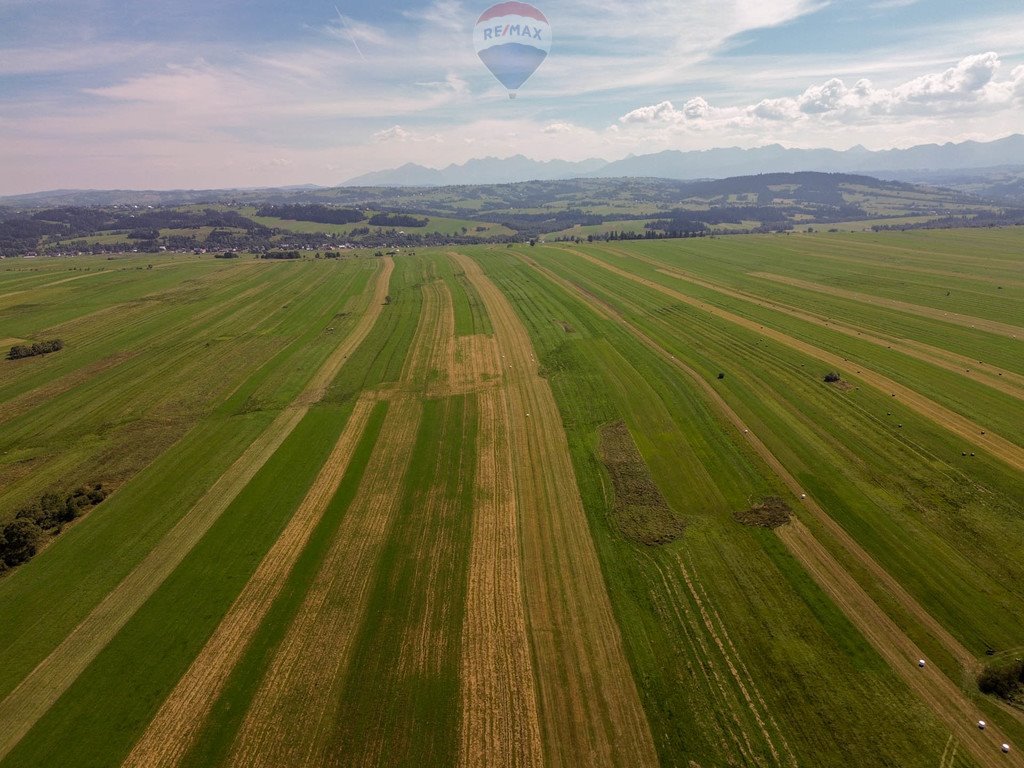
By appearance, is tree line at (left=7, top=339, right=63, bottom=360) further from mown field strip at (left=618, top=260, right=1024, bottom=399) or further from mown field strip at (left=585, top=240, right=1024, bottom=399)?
mown field strip at (left=618, top=260, right=1024, bottom=399)

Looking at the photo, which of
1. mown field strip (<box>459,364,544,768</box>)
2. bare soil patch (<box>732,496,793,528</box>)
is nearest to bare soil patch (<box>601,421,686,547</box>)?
bare soil patch (<box>732,496,793,528</box>)

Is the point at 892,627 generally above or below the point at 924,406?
below

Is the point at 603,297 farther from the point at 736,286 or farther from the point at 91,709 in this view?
the point at 91,709

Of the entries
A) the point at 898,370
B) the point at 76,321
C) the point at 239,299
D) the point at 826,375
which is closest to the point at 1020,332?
the point at 898,370

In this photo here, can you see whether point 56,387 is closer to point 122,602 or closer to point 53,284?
point 122,602

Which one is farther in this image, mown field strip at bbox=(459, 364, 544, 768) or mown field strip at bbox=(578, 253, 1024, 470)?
mown field strip at bbox=(578, 253, 1024, 470)

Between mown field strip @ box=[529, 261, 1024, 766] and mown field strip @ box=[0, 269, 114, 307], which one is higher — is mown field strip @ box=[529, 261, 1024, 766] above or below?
below

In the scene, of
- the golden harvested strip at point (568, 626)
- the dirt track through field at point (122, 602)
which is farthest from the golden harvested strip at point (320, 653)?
the dirt track through field at point (122, 602)

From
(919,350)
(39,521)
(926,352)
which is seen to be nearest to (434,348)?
(39,521)
